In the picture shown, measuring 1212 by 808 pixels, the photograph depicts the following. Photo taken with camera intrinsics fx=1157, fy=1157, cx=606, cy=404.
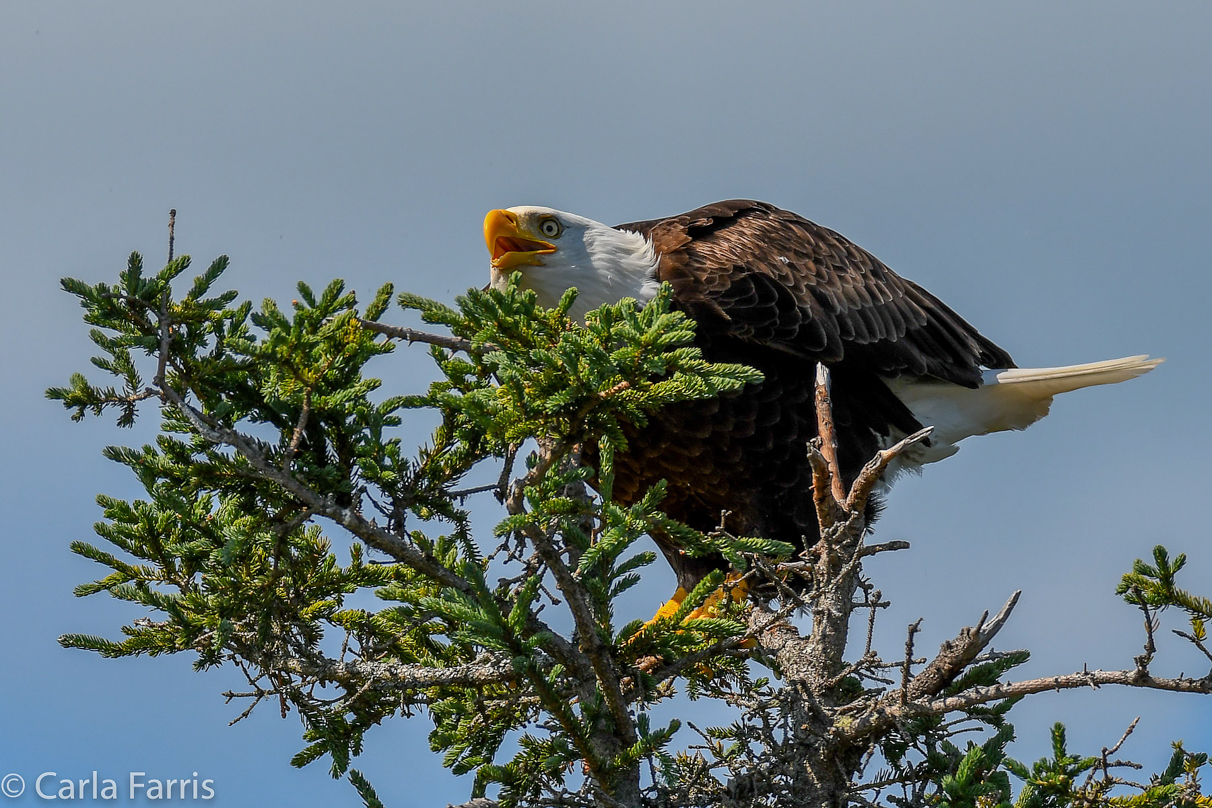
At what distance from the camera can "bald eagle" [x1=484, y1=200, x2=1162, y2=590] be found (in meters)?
5.18

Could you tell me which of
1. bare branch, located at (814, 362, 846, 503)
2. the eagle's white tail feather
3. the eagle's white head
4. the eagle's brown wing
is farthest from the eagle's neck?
the eagle's white tail feather

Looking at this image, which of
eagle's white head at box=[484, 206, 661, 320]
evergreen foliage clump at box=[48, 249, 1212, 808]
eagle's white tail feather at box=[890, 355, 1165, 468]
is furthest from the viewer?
eagle's white tail feather at box=[890, 355, 1165, 468]

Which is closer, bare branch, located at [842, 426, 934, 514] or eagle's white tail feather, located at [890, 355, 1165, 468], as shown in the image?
bare branch, located at [842, 426, 934, 514]

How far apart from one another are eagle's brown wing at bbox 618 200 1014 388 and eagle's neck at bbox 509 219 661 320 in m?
0.12

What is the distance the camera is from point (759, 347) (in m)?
5.29

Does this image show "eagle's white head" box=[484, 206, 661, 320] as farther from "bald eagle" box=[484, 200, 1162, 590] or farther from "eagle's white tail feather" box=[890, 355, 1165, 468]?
"eagle's white tail feather" box=[890, 355, 1165, 468]

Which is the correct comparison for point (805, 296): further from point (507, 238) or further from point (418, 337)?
point (418, 337)

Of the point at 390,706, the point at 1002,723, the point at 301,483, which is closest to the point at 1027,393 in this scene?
the point at 1002,723

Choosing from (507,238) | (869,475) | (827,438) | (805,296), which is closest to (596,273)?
(507,238)

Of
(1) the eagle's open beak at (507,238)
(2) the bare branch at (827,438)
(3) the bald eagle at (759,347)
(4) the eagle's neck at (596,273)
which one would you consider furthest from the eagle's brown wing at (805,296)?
(2) the bare branch at (827,438)

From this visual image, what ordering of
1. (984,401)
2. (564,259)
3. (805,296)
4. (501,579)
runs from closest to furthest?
(501,579), (564,259), (805,296), (984,401)

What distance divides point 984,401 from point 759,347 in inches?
68.8

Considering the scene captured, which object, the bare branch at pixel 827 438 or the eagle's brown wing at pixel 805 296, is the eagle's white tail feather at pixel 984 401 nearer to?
the eagle's brown wing at pixel 805 296

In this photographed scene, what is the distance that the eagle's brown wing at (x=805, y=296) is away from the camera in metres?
5.18
